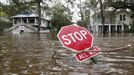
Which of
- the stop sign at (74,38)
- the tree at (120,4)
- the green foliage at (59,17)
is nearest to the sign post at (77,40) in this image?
the stop sign at (74,38)

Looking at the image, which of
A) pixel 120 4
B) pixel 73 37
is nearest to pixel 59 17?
pixel 120 4

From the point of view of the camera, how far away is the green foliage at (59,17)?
7703 cm

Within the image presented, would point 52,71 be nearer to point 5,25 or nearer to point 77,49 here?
point 77,49

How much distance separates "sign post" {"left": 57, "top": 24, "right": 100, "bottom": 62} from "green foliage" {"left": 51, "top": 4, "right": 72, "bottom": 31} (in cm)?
6807

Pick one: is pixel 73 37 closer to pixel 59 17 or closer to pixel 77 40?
pixel 77 40

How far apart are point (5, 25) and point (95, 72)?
83638 mm

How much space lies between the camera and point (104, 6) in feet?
200

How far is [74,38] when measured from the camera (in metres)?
5.81

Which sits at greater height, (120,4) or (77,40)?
(77,40)

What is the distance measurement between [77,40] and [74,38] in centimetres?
6

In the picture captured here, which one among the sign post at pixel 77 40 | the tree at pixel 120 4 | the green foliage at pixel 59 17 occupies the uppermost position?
the sign post at pixel 77 40

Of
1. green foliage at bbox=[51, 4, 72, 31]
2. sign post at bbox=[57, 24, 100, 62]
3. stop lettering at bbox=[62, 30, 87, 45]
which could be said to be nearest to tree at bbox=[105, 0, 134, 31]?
green foliage at bbox=[51, 4, 72, 31]

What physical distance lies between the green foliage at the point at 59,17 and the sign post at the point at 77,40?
68071 mm

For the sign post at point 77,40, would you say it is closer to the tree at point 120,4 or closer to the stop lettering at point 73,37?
the stop lettering at point 73,37
